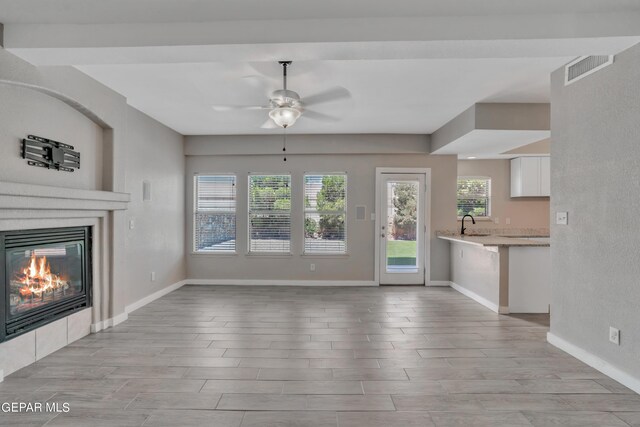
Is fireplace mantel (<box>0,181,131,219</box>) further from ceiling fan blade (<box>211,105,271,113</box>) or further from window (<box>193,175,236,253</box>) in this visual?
window (<box>193,175,236,253</box>)

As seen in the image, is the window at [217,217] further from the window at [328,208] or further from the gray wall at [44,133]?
the gray wall at [44,133]

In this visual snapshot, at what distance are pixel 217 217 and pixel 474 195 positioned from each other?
16.9ft

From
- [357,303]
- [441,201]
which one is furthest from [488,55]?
[441,201]

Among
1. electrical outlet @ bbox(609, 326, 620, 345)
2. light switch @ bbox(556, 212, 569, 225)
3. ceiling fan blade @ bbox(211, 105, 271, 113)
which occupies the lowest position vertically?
electrical outlet @ bbox(609, 326, 620, 345)

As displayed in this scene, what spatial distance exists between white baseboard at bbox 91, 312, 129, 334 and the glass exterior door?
4.02 meters

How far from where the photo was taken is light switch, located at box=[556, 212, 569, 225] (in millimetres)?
3357

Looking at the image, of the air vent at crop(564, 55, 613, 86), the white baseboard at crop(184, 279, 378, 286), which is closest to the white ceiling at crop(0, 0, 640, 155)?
the air vent at crop(564, 55, 613, 86)

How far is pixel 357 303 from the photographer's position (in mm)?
5164

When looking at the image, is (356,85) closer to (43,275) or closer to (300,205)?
(300,205)

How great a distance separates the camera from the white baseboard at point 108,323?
3865mm

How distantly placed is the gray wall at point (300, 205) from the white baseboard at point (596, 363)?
2.99 metres

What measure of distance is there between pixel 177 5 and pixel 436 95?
292 centimetres

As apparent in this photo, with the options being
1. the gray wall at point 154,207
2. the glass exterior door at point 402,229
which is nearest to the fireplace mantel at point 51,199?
the gray wall at point 154,207

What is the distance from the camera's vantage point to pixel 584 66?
312 centimetres
